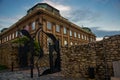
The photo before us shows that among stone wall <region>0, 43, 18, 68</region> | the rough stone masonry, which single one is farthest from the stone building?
the rough stone masonry

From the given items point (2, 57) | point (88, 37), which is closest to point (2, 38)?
point (88, 37)

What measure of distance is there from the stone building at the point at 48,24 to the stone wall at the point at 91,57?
15191 mm

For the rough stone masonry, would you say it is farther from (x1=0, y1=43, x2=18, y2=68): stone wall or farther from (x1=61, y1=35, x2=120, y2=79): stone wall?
(x1=0, y1=43, x2=18, y2=68): stone wall

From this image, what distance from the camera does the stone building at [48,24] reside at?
80.7 feet

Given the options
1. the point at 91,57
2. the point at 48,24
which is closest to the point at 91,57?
the point at 91,57

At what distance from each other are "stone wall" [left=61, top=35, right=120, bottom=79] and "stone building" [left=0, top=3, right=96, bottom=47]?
49.8ft

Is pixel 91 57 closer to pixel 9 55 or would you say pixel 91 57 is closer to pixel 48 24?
pixel 9 55

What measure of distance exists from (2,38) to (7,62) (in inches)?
1222

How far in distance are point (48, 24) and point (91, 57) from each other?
738 inches

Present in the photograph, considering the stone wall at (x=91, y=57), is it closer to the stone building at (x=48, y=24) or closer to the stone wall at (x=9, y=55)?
the stone wall at (x=9, y=55)

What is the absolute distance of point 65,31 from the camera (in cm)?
3081

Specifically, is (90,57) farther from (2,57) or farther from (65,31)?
(65,31)

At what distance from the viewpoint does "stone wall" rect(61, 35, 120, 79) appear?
273 inches

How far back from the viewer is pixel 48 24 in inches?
1013
